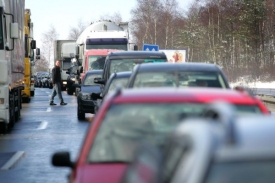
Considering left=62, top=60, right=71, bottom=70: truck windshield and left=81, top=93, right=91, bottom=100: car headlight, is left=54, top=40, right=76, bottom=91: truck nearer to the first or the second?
left=62, top=60, right=71, bottom=70: truck windshield

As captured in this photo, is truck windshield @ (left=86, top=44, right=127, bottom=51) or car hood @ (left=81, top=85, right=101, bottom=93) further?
truck windshield @ (left=86, top=44, right=127, bottom=51)

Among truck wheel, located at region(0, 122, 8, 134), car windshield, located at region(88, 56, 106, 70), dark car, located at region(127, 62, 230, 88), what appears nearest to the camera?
dark car, located at region(127, 62, 230, 88)

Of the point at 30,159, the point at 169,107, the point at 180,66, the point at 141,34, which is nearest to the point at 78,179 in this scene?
the point at 169,107

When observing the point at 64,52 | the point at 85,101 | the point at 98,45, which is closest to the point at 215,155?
the point at 85,101

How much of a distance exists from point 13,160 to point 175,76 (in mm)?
3993

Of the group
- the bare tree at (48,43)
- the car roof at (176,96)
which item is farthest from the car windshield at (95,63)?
the bare tree at (48,43)

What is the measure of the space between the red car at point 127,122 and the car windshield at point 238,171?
2.62 m

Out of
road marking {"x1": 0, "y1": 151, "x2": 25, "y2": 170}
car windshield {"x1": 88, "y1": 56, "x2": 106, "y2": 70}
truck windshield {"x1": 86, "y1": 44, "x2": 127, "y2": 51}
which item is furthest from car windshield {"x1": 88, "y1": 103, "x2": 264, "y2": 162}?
truck windshield {"x1": 86, "y1": 44, "x2": 127, "y2": 51}

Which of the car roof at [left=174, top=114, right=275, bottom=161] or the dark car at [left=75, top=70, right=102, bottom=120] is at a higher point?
the car roof at [left=174, top=114, right=275, bottom=161]

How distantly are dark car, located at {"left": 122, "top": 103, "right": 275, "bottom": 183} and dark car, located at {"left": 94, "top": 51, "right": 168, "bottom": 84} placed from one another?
18846mm

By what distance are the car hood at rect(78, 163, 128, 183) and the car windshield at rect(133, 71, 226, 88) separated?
19.5 feet

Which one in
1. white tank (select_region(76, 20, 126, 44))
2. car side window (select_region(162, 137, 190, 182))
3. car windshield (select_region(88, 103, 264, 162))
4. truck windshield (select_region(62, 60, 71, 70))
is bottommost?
truck windshield (select_region(62, 60, 71, 70))

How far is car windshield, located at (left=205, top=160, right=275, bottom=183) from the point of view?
3.48 metres

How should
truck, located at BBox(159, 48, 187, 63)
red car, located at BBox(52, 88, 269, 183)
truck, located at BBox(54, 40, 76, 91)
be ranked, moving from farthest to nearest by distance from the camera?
1. truck, located at BBox(54, 40, 76, 91)
2. truck, located at BBox(159, 48, 187, 63)
3. red car, located at BBox(52, 88, 269, 183)
